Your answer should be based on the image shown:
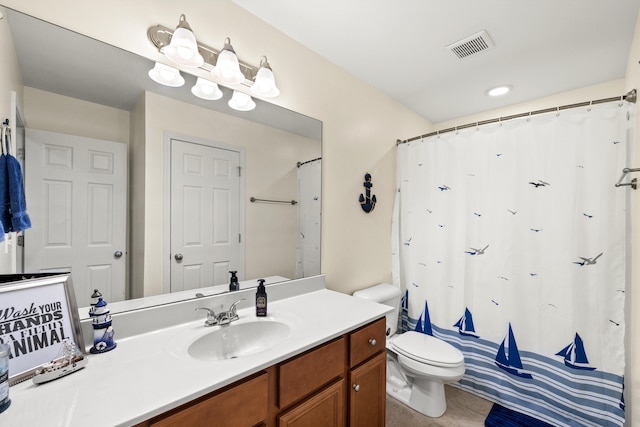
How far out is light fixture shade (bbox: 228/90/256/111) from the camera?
1423 mm

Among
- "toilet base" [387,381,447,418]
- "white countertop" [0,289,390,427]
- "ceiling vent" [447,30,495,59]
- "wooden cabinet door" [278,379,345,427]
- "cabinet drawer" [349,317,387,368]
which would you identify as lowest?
"toilet base" [387,381,447,418]

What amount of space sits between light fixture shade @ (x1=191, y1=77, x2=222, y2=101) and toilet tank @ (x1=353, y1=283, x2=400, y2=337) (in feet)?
5.01

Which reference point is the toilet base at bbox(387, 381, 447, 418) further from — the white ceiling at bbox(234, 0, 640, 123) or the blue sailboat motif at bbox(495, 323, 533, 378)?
the white ceiling at bbox(234, 0, 640, 123)

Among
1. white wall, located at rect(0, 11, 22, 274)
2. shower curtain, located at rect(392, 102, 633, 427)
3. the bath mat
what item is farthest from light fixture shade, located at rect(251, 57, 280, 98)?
the bath mat

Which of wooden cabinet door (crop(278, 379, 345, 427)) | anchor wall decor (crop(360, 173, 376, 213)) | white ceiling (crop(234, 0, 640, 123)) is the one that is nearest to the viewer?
wooden cabinet door (crop(278, 379, 345, 427))

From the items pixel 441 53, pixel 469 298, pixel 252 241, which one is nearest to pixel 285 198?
pixel 252 241

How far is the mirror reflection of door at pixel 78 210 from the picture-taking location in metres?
0.95

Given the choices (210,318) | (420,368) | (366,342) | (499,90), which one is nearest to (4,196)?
(210,318)

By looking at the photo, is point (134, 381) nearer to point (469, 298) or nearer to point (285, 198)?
point (285, 198)

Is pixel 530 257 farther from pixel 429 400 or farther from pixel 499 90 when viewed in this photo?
pixel 499 90

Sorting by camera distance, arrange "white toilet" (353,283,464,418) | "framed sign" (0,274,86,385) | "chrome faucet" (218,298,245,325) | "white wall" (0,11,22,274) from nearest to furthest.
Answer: "framed sign" (0,274,86,385) < "white wall" (0,11,22,274) < "chrome faucet" (218,298,245,325) < "white toilet" (353,283,464,418)

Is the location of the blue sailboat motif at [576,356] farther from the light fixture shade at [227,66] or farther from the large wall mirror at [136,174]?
the light fixture shade at [227,66]

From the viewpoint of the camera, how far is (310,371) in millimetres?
1050

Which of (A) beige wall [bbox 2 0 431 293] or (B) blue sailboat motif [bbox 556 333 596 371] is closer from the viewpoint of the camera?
(A) beige wall [bbox 2 0 431 293]
